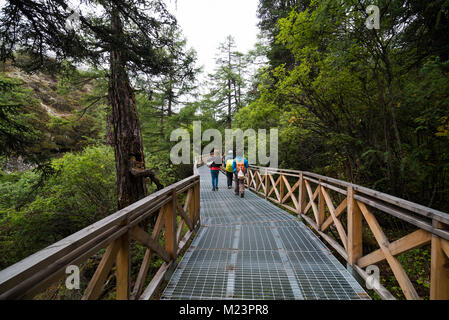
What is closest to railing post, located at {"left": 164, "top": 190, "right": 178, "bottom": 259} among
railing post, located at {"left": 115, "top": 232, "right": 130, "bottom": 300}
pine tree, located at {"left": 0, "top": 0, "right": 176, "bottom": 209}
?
railing post, located at {"left": 115, "top": 232, "right": 130, "bottom": 300}

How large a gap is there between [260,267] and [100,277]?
6.78 ft

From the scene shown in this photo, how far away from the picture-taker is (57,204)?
5.37 meters

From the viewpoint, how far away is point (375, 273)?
7.52 feet

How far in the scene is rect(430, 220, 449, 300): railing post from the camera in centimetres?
150

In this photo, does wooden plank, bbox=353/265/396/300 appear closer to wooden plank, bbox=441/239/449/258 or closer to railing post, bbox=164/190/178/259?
wooden plank, bbox=441/239/449/258

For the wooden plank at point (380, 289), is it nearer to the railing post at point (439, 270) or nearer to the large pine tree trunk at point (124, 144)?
the railing post at point (439, 270)

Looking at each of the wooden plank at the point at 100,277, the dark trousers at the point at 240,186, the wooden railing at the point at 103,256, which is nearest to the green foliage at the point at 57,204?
the wooden railing at the point at 103,256

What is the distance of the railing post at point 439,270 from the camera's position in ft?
4.91

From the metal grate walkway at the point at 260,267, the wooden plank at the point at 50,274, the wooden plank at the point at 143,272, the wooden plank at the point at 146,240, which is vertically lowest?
the metal grate walkway at the point at 260,267

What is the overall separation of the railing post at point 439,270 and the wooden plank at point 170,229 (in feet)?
8.72

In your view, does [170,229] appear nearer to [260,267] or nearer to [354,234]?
[260,267]

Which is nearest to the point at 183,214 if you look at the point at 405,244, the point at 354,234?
the point at 354,234
